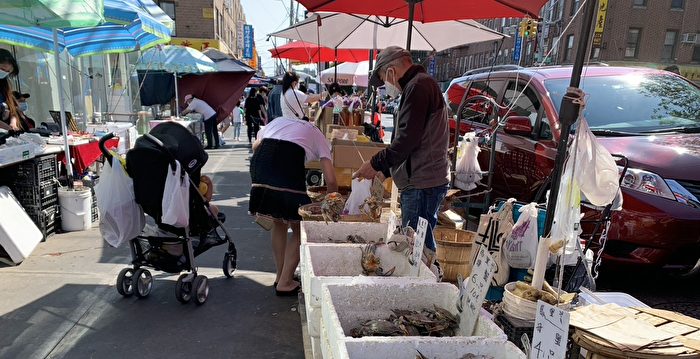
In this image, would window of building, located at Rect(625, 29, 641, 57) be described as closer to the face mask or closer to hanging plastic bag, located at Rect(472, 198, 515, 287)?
the face mask

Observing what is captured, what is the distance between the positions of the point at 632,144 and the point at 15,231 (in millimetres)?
6028

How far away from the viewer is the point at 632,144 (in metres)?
3.79

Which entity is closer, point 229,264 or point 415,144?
point 415,144

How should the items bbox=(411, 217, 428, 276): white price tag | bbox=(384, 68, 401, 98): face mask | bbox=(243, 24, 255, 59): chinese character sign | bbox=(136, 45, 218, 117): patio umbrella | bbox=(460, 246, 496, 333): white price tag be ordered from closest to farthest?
bbox=(460, 246, 496, 333): white price tag, bbox=(411, 217, 428, 276): white price tag, bbox=(384, 68, 401, 98): face mask, bbox=(136, 45, 218, 117): patio umbrella, bbox=(243, 24, 255, 59): chinese character sign

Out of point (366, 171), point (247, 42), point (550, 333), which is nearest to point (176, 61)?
point (366, 171)

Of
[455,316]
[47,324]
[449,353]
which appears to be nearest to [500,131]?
[455,316]

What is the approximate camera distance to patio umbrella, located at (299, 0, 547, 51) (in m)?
3.81

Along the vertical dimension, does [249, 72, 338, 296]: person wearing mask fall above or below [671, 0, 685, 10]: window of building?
below

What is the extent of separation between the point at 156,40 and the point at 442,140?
6.41 metres

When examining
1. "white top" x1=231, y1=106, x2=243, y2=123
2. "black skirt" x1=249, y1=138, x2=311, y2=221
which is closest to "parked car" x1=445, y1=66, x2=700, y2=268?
"black skirt" x1=249, y1=138, x2=311, y2=221

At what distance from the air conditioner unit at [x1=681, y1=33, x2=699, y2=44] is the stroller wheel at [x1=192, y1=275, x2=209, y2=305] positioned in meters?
34.2

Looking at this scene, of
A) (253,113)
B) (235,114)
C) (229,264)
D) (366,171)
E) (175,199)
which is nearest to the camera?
(366,171)

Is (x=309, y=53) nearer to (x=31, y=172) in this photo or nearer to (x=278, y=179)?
(x=31, y=172)

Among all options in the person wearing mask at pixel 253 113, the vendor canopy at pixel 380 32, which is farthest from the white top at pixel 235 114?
the vendor canopy at pixel 380 32
